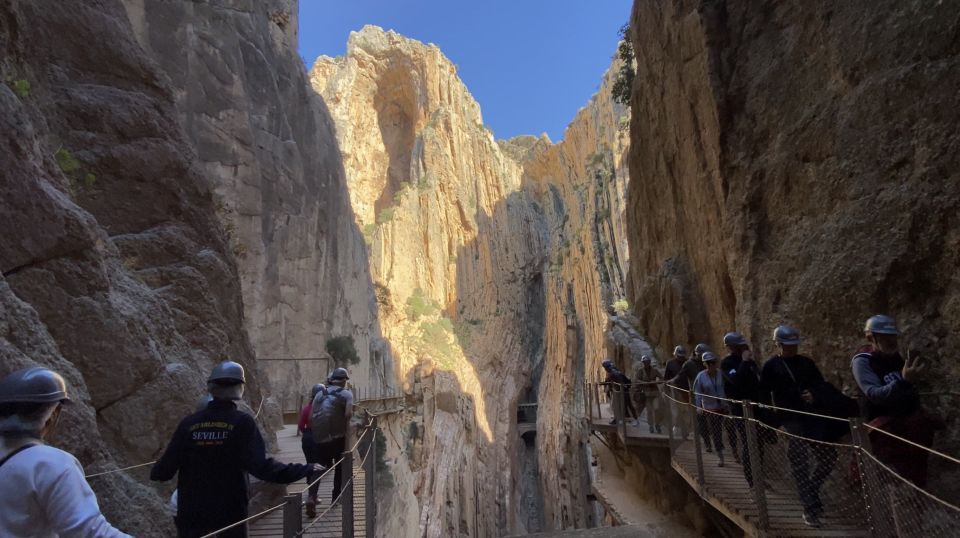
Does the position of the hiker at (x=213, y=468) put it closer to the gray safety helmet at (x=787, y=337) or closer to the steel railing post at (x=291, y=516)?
the steel railing post at (x=291, y=516)

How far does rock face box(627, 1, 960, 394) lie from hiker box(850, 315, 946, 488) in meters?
1.69

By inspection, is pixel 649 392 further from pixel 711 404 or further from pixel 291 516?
pixel 291 516

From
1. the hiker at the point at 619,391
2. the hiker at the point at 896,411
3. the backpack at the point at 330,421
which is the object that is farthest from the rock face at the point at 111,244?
the hiker at the point at 619,391

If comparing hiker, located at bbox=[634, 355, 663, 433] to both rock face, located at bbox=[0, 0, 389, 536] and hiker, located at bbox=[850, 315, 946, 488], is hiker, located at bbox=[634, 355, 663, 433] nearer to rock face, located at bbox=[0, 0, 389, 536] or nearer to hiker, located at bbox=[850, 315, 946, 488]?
hiker, located at bbox=[850, 315, 946, 488]

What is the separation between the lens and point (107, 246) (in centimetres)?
666

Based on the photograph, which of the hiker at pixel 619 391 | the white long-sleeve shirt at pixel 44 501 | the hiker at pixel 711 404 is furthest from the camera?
the hiker at pixel 619 391

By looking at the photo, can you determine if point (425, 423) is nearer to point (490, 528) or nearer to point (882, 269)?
point (490, 528)

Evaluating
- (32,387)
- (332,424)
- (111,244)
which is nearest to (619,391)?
(332,424)

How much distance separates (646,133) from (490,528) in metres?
27.6

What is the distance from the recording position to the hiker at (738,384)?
18.9 feet

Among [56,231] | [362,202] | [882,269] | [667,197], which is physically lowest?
[882,269]

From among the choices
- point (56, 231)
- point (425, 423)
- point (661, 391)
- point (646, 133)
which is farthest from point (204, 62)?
point (425, 423)

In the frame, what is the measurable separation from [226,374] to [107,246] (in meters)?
4.32

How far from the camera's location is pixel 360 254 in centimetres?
3150
